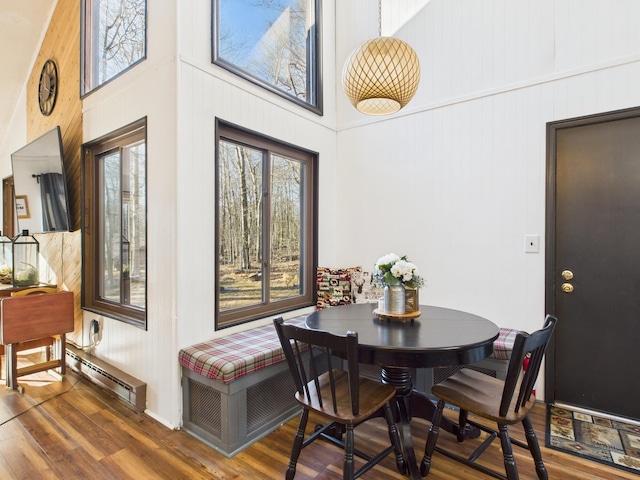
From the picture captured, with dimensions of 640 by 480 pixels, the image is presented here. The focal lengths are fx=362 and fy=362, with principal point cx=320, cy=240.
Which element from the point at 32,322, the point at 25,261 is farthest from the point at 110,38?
the point at 25,261

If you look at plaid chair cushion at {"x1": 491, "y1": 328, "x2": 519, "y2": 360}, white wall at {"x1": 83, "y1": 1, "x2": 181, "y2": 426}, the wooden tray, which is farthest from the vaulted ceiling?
plaid chair cushion at {"x1": 491, "y1": 328, "x2": 519, "y2": 360}

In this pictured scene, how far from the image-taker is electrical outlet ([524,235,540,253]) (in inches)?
109

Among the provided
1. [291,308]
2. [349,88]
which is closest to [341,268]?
[291,308]

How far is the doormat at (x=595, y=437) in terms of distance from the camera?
205cm

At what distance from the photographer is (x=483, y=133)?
9.84 ft

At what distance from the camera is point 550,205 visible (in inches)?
107

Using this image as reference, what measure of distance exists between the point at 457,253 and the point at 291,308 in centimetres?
154

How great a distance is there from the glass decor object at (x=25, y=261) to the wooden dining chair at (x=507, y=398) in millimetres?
4069

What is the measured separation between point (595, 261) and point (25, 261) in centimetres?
545

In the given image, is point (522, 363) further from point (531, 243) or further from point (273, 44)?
point (273, 44)

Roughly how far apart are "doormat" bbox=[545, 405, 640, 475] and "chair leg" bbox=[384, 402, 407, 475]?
0.97 metres

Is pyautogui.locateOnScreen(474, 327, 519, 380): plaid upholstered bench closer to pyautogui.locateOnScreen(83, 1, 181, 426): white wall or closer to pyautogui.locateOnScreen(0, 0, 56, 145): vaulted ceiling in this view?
pyautogui.locateOnScreen(83, 1, 181, 426): white wall

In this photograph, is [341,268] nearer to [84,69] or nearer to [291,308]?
[291,308]

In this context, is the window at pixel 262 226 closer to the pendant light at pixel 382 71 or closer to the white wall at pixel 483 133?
the white wall at pixel 483 133
